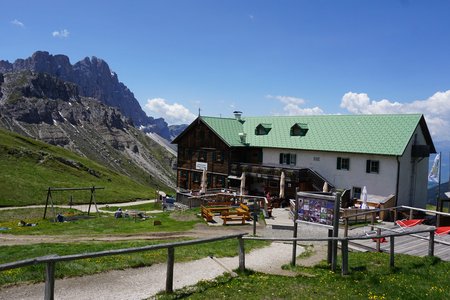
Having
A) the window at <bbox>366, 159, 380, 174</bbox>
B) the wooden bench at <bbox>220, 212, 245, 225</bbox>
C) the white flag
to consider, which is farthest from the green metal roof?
the wooden bench at <bbox>220, 212, 245, 225</bbox>

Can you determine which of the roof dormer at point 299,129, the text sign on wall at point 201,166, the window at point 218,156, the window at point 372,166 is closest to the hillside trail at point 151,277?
the window at point 372,166

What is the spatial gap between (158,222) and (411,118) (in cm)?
2464

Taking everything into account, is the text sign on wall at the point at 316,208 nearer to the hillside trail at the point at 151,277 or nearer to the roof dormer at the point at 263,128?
the hillside trail at the point at 151,277

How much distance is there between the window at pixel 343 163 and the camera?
38431mm

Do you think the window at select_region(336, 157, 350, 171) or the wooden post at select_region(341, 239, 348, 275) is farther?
the window at select_region(336, 157, 350, 171)

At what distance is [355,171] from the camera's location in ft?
124

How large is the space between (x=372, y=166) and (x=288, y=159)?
9.38 metres

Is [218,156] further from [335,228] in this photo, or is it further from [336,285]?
[336,285]

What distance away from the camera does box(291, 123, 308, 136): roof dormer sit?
43.6 m

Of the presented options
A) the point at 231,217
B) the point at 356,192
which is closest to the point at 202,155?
the point at 356,192

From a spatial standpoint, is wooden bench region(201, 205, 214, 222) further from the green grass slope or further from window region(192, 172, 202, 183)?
the green grass slope

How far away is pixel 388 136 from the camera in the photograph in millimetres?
36875

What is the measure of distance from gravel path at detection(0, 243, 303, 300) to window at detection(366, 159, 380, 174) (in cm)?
2414

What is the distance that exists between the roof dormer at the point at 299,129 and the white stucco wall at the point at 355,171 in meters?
2.21
